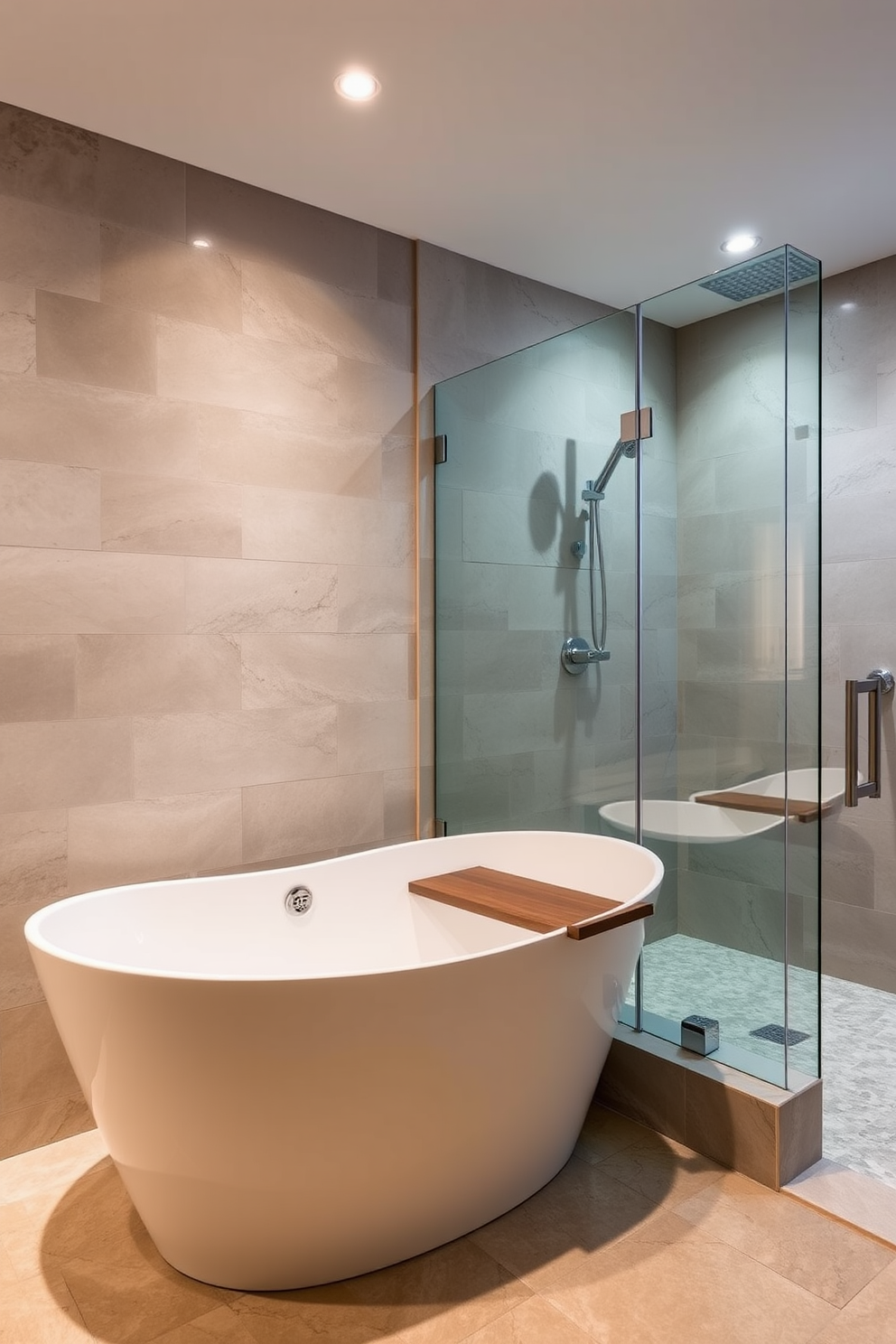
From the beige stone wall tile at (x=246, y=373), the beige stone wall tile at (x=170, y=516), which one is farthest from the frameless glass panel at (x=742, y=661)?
the beige stone wall tile at (x=170, y=516)

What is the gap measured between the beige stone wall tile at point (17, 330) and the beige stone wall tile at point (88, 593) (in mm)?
467

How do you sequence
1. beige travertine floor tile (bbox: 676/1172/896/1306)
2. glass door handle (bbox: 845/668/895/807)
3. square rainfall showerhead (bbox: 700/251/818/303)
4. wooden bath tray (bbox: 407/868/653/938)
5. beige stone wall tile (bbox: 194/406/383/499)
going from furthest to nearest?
glass door handle (bbox: 845/668/895/807)
beige stone wall tile (bbox: 194/406/383/499)
square rainfall showerhead (bbox: 700/251/818/303)
wooden bath tray (bbox: 407/868/653/938)
beige travertine floor tile (bbox: 676/1172/896/1306)

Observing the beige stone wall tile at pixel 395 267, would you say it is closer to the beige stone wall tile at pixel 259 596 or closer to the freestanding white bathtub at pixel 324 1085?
the beige stone wall tile at pixel 259 596

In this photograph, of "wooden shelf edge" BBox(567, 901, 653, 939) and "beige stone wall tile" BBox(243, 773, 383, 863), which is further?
"beige stone wall tile" BBox(243, 773, 383, 863)

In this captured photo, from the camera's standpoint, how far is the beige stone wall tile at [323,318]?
2693 millimetres

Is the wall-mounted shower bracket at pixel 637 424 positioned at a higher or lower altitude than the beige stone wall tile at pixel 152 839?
higher

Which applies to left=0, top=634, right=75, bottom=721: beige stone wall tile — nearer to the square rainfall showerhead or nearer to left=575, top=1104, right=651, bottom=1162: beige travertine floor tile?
left=575, top=1104, right=651, bottom=1162: beige travertine floor tile

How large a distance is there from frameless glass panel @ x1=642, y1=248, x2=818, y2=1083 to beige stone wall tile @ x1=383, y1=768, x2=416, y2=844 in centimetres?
97

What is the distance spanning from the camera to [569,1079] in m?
1.98

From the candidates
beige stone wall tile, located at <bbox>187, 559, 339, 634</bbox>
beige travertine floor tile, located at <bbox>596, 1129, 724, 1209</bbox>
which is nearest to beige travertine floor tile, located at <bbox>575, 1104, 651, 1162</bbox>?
beige travertine floor tile, located at <bbox>596, 1129, 724, 1209</bbox>

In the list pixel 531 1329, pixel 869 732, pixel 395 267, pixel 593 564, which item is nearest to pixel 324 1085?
pixel 531 1329

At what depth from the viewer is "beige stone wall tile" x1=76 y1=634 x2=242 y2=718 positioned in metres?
2.41

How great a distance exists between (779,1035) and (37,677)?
2.05 m

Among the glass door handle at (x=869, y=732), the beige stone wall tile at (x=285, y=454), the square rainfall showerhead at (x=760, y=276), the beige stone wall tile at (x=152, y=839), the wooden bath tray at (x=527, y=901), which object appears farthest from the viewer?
the glass door handle at (x=869, y=732)
